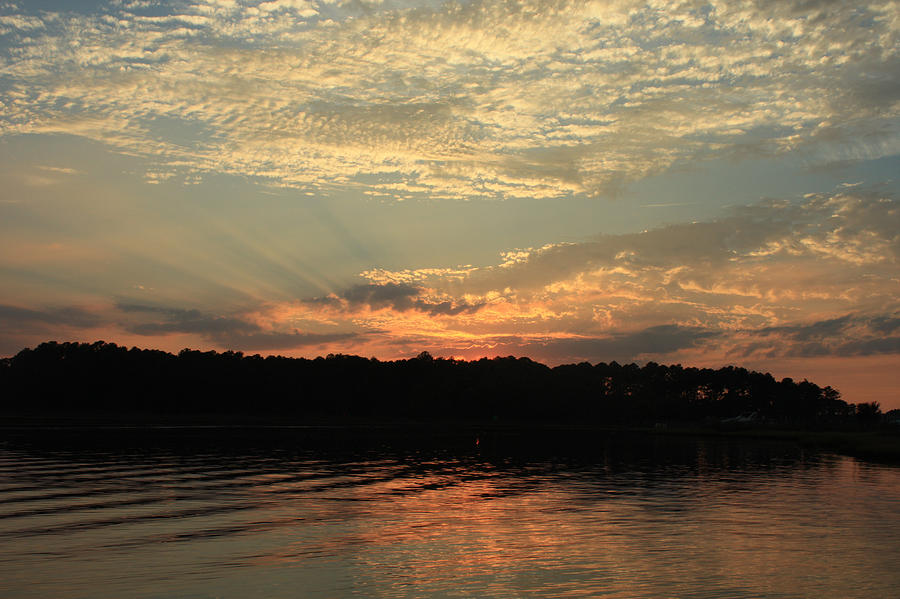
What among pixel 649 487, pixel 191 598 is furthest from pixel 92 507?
pixel 649 487

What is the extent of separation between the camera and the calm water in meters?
20.0

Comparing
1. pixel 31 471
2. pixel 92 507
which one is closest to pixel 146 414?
pixel 31 471

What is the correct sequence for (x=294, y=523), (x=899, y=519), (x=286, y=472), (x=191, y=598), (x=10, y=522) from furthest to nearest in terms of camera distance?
(x=286, y=472), (x=899, y=519), (x=294, y=523), (x=10, y=522), (x=191, y=598)

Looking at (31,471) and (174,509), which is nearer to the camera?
(174,509)

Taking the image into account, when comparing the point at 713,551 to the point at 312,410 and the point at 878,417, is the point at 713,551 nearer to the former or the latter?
the point at 312,410

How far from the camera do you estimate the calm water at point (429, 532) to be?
2005 cm

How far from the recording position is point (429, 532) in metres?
28.3

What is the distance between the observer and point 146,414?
17112cm

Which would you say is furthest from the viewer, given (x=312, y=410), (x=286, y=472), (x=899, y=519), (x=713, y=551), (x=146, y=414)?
(x=312, y=410)

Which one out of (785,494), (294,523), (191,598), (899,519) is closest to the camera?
(191,598)

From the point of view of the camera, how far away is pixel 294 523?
29344 mm

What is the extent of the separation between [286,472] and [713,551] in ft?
106

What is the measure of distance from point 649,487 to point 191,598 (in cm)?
3418

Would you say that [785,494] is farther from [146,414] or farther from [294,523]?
[146,414]
